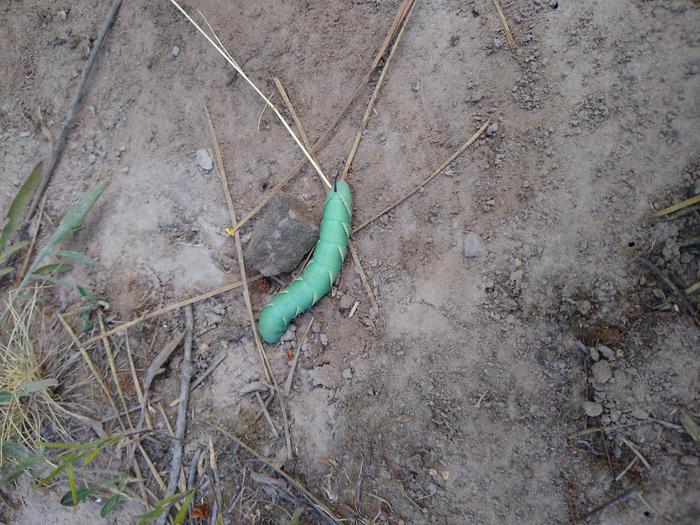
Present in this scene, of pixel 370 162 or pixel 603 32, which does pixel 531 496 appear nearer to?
pixel 370 162

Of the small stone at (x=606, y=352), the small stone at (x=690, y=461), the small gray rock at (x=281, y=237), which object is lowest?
the small stone at (x=690, y=461)

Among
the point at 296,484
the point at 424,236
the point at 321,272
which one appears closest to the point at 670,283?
the point at 424,236

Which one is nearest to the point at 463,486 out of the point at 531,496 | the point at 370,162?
the point at 531,496

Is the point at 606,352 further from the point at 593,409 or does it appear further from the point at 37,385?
the point at 37,385

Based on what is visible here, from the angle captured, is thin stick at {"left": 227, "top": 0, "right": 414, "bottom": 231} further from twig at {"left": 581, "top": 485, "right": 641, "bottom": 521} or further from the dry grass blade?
twig at {"left": 581, "top": 485, "right": 641, "bottom": 521}

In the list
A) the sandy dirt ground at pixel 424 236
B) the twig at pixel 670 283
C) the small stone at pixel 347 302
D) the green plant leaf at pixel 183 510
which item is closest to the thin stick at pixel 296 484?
the sandy dirt ground at pixel 424 236

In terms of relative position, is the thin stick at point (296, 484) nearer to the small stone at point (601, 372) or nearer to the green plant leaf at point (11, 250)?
the small stone at point (601, 372)

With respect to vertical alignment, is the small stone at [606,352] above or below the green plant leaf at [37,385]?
below
